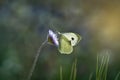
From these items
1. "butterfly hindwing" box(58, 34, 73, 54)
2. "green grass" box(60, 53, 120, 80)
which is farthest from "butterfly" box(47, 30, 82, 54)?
"green grass" box(60, 53, 120, 80)

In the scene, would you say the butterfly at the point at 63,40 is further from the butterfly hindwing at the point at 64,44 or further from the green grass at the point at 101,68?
the green grass at the point at 101,68

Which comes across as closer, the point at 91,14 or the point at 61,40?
the point at 61,40

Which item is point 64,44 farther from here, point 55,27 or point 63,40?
point 55,27

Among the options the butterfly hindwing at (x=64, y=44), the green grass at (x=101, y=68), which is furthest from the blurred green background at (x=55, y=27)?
the butterfly hindwing at (x=64, y=44)

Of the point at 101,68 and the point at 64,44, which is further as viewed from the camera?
the point at 101,68

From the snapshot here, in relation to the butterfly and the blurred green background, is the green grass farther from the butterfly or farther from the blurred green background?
the butterfly

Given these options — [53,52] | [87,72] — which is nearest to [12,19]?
[53,52]

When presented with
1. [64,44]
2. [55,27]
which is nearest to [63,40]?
[64,44]

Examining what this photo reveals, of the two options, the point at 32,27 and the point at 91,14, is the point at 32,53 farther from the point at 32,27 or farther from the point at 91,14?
the point at 91,14
